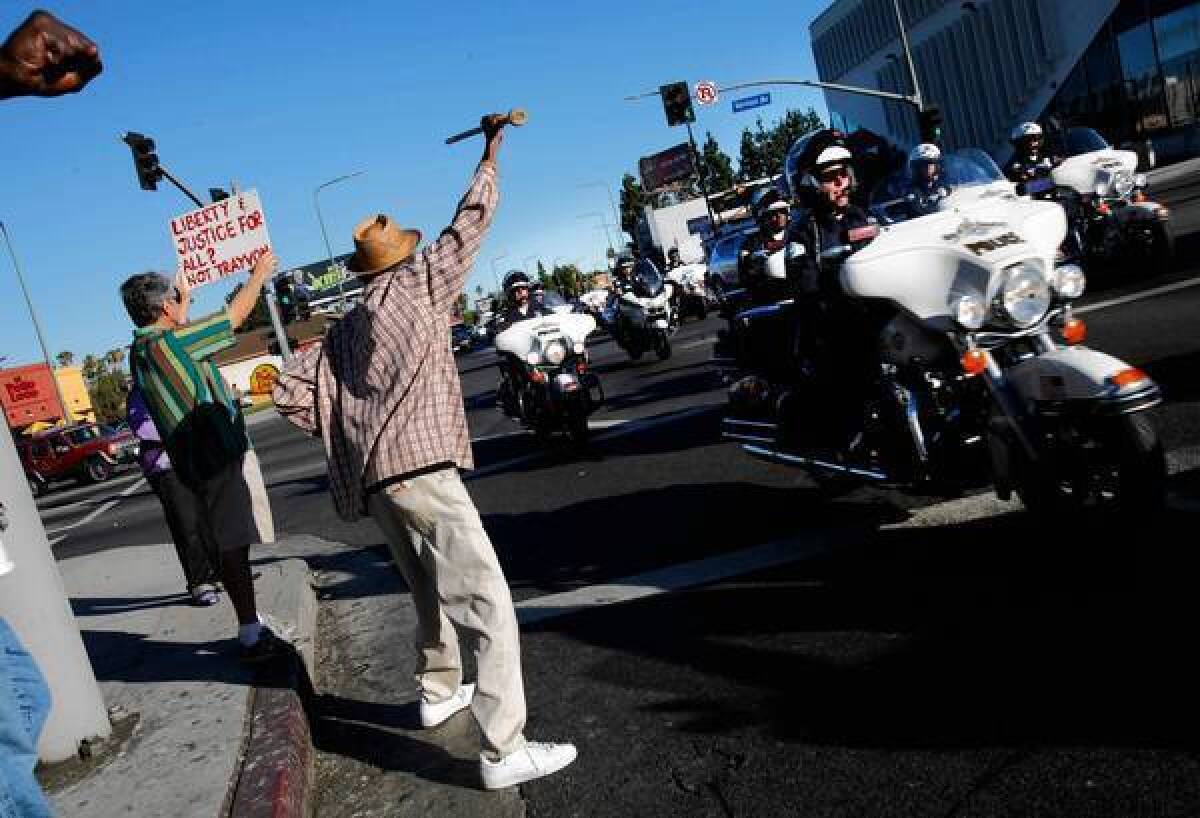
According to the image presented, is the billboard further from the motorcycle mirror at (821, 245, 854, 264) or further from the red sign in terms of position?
the motorcycle mirror at (821, 245, 854, 264)

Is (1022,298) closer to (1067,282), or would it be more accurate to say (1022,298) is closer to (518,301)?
(1067,282)

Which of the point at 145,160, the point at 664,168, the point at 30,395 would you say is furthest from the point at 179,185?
the point at 664,168

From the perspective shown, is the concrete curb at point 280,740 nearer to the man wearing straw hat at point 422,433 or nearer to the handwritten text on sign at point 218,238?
the man wearing straw hat at point 422,433

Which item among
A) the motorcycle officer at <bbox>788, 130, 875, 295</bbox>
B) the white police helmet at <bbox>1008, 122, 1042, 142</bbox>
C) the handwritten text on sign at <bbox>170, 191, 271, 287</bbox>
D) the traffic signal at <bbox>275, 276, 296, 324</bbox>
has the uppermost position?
the handwritten text on sign at <bbox>170, 191, 271, 287</bbox>

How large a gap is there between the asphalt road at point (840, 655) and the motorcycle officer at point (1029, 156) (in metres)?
5.19

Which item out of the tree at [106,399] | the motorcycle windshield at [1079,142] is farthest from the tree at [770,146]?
the motorcycle windshield at [1079,142]

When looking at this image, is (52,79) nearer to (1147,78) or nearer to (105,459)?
(105,459)

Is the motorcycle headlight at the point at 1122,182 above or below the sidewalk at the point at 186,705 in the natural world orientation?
above

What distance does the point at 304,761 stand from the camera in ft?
12.7

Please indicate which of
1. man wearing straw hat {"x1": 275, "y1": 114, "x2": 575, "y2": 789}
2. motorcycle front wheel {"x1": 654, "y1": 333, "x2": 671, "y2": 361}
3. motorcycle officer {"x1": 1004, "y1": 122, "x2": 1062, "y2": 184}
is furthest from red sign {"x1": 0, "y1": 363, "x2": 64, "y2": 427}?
man wearing straw hat {"x1": 275, "y1": 114, "x2": 575, "y2": 789}

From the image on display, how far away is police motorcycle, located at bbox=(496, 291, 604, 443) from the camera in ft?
33.2

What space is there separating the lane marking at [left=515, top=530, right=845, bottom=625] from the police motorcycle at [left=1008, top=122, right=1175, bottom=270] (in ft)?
24.8

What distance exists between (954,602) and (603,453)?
19.3 feet

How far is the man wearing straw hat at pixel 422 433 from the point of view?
344 cm
